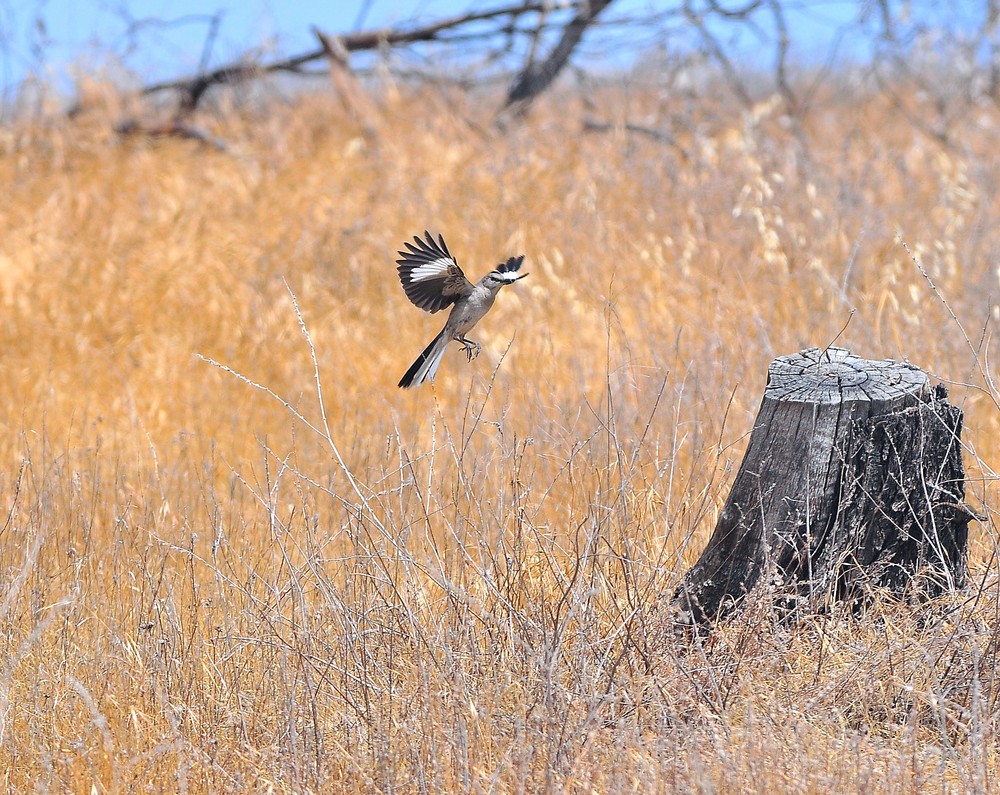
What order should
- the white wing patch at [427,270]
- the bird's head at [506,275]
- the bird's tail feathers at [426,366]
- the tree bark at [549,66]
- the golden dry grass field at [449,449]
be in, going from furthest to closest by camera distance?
the tree bark at [549,66], the bird's tail feathers at [426,366], the white wing patch at [427,270], the bird's head at [506,275], the golden dry grass field at [449,449]

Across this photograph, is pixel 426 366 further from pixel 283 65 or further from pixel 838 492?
pixel 283 65

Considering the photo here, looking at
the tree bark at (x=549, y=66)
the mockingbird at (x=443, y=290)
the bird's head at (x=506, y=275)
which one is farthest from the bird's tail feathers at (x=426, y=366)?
the tree bark at (x=549, y=66)

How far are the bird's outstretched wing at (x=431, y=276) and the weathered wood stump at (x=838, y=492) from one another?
0.82 meters

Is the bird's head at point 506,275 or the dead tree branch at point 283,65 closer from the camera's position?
the bird's head at point 506,275

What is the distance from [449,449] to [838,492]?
1.28 m

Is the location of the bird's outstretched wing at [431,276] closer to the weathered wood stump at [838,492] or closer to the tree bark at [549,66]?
the weathered wood stump at [838,492]

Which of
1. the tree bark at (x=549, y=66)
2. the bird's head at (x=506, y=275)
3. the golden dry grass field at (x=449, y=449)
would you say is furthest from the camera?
the tree bark at (x=549, y=66)

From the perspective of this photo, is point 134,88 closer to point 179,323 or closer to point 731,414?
point 179,323

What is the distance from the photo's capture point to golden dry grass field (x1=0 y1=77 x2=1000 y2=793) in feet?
7.47

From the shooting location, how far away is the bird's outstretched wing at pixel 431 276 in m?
2.64

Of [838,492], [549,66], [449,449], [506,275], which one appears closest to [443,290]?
[506,275]

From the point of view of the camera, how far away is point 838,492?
9.00 feet

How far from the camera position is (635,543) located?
2635 millimetres

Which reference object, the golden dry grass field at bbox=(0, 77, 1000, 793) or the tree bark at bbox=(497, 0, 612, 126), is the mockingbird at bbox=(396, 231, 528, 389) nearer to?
the golden dry grass field at bbox=(0, 77, 1000, 793)
